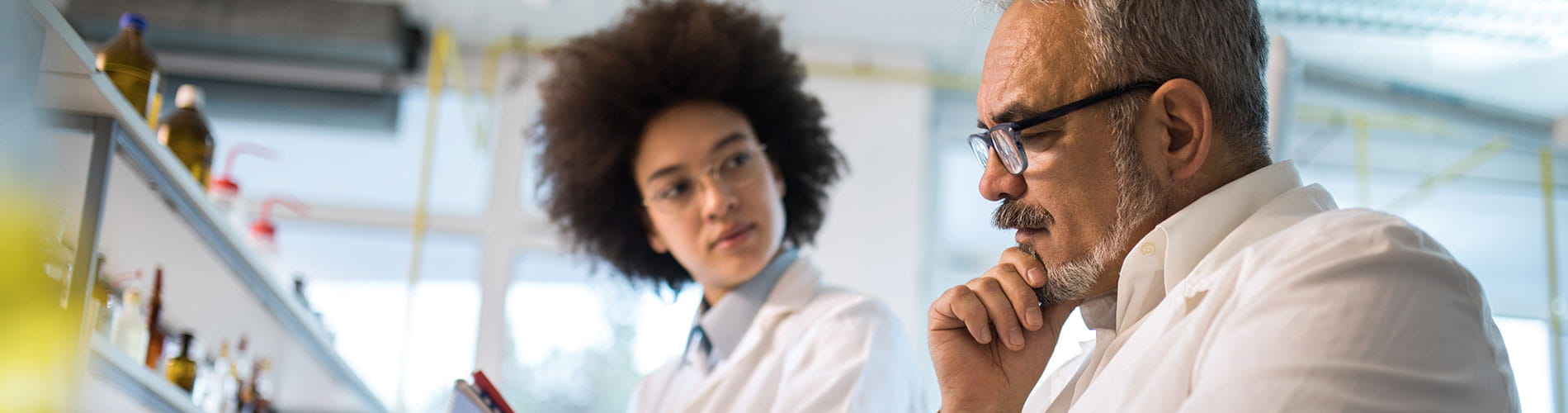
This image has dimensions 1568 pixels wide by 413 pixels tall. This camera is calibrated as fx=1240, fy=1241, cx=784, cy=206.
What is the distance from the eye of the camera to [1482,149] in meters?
5.85

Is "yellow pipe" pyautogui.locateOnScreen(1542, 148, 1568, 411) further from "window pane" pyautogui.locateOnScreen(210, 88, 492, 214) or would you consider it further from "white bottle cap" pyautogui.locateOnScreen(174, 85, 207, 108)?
"white bottle cap" pyautogui.locateOnScreen(174, 85, 207, 108)

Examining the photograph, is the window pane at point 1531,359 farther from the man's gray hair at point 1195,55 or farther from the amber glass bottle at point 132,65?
the amber glass bottle at point 132,65

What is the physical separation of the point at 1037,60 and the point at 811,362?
66cm

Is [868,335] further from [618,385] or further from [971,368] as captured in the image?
[618,385]

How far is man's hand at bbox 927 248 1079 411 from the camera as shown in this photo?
4.21 ft

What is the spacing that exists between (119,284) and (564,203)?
0.87 metres

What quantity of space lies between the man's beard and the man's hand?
1.2 inches

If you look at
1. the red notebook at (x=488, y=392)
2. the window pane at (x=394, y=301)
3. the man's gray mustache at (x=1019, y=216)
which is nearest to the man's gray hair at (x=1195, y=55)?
the man's gray mustache at (x=1019, y=216)

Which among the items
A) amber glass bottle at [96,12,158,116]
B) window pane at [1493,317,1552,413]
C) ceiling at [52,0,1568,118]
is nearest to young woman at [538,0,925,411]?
amber glass bottle at [96,12,158,116]

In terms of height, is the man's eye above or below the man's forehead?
below

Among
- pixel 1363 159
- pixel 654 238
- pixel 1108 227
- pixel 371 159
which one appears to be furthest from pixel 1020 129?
pixel 1363 159

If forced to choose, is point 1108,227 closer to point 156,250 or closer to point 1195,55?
point 1195,55

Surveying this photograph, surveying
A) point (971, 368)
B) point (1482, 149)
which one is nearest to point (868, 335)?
point (971, 368)

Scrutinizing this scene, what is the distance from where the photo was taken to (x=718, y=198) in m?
2.07
